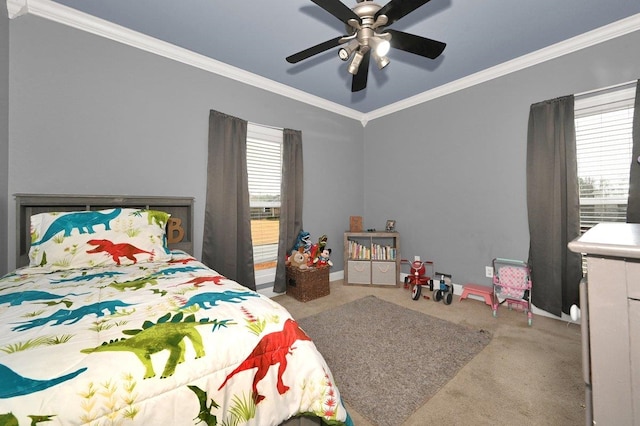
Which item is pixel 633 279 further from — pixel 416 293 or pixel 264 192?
pixel 264 192

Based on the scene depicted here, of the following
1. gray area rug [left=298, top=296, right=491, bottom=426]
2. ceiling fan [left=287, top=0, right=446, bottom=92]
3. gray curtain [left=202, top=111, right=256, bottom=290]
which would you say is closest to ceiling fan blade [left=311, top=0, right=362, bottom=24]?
ceiling fan [left=287, top=0, right=446, bottom=92]

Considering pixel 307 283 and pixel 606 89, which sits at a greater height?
pixel 606 89

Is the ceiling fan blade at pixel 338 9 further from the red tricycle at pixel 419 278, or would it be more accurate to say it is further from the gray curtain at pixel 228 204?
the red tricycle at pixel 419 278

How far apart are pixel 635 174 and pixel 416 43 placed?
7.20 feet

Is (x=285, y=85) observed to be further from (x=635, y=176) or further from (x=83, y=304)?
(x=635, y=176)

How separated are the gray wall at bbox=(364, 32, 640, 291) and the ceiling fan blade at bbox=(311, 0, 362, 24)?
7.59 ft

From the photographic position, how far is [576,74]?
8.22 feet

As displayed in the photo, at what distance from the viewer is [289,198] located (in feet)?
11.3

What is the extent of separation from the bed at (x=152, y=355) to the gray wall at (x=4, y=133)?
823 mm

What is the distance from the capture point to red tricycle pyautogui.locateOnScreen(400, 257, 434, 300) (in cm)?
317

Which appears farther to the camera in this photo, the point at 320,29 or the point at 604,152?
the point at 604,152

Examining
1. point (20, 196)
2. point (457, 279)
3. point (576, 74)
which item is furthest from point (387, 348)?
point (576, 74)

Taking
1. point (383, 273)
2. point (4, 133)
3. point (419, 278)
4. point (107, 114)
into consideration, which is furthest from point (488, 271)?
point (4, 133)

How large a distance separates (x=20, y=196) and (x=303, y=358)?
7.85ft
